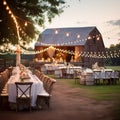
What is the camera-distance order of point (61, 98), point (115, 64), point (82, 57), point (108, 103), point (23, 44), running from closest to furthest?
point (108, 103), point (61, 98), point (23, 44), point (82, 57), point (115, 64)

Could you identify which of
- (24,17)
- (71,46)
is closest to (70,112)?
(24,17)

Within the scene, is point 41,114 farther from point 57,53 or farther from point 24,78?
point 57,53

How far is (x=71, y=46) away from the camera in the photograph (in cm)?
4238

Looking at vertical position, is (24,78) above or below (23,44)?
below

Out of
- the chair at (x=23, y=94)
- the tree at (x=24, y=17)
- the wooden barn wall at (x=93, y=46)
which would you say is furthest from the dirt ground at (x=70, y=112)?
the wooden barn wall at (x=93, y=46)

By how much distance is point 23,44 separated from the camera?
106 feet

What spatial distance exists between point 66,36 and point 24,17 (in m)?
15.5

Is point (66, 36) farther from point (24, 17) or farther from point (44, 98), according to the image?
point (44, 98)

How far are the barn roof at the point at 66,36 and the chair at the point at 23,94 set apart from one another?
98.8 feet

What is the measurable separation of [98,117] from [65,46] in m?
32.8

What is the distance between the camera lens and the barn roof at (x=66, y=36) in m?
41.9

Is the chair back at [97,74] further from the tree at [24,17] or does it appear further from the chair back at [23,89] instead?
the chair back at [23,89]

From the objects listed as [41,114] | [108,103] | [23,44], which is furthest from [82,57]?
[41,114]

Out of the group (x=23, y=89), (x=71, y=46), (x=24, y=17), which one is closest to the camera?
(x=23, y=89)
